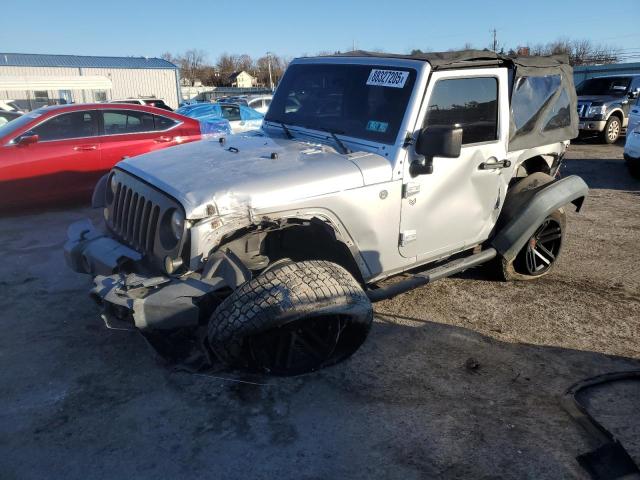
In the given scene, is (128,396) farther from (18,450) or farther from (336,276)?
(336,276)

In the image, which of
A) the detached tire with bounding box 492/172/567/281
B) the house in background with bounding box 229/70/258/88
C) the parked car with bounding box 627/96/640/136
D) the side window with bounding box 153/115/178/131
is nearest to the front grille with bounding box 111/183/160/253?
the detached tire with bounding box 492/172/567/281

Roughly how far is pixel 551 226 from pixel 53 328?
446cm

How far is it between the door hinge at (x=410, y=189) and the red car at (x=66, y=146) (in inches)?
221

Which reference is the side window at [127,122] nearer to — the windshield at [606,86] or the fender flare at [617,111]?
the fender flare at [617,111]

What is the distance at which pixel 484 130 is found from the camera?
4070 millimetres

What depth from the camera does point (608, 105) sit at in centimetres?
1422

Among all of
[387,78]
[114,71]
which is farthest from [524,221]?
[114,71]

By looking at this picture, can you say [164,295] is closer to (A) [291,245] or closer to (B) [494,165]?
(A) [291,245]

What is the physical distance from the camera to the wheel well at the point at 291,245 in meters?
3.20

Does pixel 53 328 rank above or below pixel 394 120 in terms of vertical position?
below

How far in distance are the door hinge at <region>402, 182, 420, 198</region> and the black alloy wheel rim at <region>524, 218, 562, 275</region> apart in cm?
169

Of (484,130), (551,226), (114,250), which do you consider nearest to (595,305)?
(551,226)

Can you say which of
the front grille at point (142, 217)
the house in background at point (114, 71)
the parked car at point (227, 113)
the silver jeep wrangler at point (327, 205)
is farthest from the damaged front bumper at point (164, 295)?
the house in background at point (114, 71)

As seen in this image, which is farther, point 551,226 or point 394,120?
point 551,226
